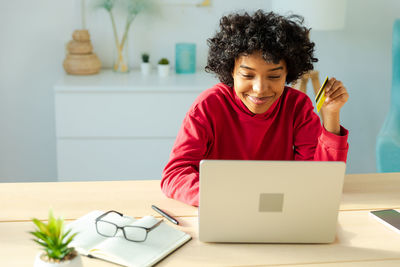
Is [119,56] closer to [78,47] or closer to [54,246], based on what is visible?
[78,47]

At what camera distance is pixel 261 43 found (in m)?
1.41

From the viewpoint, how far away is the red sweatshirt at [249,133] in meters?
1.46

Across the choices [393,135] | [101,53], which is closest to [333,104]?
[393,135]

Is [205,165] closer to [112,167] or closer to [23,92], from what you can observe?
[112,167]

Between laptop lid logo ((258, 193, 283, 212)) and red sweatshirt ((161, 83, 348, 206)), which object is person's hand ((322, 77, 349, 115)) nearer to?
red sweatshirt ((161, 83, 348, 206))

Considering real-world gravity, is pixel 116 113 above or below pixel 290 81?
below

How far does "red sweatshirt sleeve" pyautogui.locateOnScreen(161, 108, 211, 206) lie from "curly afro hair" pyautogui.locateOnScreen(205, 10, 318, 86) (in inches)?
7.8

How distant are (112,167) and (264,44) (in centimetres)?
146

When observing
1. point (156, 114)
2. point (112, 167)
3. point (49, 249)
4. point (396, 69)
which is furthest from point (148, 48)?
point (49, 249)

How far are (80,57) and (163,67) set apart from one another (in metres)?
0.44

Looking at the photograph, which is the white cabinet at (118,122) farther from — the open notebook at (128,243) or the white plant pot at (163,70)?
the open notebook at (128,243)

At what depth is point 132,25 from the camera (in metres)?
2.83

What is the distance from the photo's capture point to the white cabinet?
2514 mm

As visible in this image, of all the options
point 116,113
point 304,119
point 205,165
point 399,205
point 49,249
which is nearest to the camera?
point 49,249
